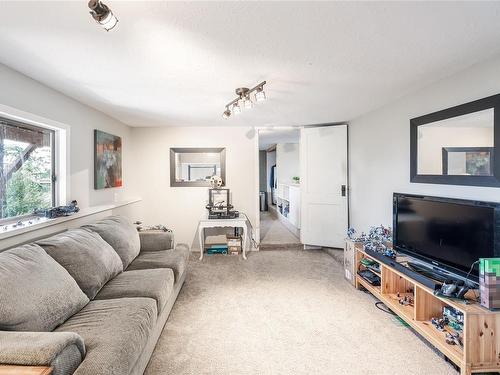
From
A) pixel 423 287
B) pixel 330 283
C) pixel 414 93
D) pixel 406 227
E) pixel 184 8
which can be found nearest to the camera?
pixel 184 8

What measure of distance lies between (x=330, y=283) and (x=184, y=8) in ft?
9.99

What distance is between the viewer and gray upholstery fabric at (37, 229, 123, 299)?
6.15ft

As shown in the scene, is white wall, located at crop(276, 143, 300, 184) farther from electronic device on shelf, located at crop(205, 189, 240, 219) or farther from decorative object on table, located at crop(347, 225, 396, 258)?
decorative object on table, located at crop(347, 225, 396, 258)

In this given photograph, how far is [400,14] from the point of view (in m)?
1.40

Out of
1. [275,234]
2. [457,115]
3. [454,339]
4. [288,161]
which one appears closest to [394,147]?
[457,115]

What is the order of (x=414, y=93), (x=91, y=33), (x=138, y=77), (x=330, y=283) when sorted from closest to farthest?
1. (x=91, y=33)
2. (x=138, y=77)
3. (x=414, y=93)
4. (x=330, y=283)

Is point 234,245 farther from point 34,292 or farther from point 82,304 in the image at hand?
point 34,292

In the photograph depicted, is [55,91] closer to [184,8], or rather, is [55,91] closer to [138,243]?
[138,243]

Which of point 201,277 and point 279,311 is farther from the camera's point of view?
point 201,277

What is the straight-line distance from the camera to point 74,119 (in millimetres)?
2887

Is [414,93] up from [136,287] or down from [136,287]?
up

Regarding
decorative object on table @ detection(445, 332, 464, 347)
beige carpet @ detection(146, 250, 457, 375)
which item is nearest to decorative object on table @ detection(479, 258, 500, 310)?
decorative object on table @ detection(445, 332, 464, 347)

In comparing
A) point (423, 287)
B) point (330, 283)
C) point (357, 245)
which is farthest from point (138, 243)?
point (423, 287)

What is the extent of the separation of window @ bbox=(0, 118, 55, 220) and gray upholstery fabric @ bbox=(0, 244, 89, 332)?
757 millimetres
